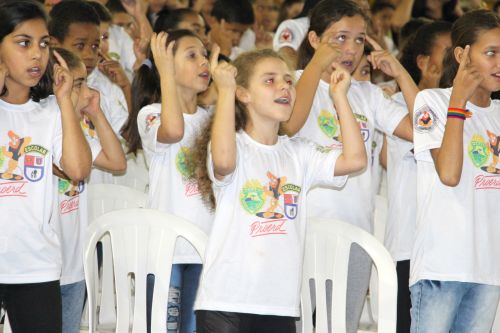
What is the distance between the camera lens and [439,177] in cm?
329

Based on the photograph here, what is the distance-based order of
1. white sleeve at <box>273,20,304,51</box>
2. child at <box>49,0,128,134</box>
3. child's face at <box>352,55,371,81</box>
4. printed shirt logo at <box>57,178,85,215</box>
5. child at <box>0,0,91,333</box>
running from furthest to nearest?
white sleeve at <box>273,20,304,51</box>
child at <box>49,0,128,134</box>
child's face at <box>352,55,371,81</box>
printed shirt logo at <box>57,178,85,215</box>
child at <box>0,0,91,333</box>

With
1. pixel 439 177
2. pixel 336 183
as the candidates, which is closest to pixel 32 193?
pixel 336 183

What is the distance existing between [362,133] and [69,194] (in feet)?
4.03

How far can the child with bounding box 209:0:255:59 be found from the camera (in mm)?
6547

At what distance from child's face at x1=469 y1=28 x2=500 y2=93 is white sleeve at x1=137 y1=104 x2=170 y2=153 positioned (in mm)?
1297

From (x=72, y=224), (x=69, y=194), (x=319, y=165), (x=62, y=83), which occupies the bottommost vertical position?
(x=72, y=224)

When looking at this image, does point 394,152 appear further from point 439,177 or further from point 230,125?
point 230,125

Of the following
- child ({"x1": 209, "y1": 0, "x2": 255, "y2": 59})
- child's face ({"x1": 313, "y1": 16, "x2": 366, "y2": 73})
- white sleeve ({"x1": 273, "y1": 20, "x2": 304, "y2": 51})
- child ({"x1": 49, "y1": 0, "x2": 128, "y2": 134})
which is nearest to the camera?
child's face ({"x1": 313, "y1": 16, "x2": 366, "y2": 73})

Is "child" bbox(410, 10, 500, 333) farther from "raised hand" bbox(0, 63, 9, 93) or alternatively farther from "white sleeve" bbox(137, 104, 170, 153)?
"raised hand" bbox(0, 63, 9, 93)

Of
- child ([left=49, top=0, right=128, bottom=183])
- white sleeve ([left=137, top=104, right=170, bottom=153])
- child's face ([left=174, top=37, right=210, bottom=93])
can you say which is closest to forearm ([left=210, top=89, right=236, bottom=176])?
white sleeve ([left=137, top=104, right=170, bottom=153])

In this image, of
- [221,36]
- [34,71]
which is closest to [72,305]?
[34,71]

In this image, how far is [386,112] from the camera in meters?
3.92

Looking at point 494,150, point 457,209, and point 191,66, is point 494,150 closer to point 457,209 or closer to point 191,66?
point 457,209

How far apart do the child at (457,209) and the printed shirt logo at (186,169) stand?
951mm
